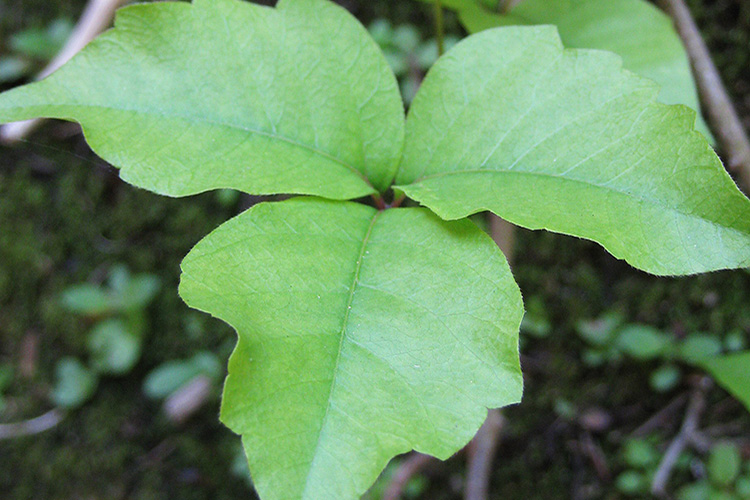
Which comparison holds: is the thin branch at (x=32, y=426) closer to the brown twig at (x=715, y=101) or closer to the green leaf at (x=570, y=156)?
the green leaf at (x=570, y=156)

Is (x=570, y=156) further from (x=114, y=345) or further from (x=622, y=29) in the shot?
(x=114, y=345)

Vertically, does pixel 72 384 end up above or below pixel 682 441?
below

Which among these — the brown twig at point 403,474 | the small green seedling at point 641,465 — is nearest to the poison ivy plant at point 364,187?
the brown twig at point 403,474

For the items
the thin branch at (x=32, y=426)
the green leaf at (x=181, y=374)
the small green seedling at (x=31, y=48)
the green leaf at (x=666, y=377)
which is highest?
the small green seedling at (x=31, y=48)

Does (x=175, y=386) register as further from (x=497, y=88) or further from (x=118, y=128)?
(x=497, y=88)

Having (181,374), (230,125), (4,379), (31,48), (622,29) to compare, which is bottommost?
(4,379)

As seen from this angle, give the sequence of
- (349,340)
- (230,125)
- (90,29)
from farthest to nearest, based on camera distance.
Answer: (90,29), (230,125), (349,340)

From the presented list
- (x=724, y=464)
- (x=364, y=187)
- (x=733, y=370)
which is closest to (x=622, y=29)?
(x=364, y=187)
